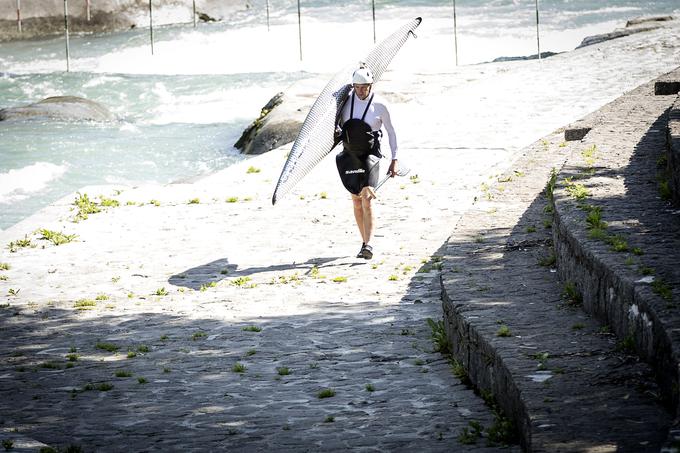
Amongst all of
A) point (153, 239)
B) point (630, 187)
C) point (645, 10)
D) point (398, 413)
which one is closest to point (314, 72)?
point (645, 10)

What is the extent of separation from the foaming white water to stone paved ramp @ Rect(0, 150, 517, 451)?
15.3 feet

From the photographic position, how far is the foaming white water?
17.1 metres

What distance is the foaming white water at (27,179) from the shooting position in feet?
56.1

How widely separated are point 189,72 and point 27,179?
992 cm

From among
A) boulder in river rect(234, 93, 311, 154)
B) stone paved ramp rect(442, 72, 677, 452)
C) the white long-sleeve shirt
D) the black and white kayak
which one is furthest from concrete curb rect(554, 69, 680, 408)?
boulder in river rect(234, 93, 311, 154)

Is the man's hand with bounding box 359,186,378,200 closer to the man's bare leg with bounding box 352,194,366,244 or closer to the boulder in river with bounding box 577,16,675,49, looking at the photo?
the man's bare leg with bounding box 352,194,366,244

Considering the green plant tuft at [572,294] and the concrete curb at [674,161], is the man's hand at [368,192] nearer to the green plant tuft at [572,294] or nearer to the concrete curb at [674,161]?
the concrete curb at [674,161]

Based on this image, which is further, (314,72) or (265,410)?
(314,72)

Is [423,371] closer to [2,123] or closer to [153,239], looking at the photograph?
[153,239]

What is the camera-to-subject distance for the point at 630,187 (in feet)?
24.3

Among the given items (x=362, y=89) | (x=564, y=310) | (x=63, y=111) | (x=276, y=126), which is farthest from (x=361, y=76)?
(x=63, y=111)

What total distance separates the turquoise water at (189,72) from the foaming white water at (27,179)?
19mm

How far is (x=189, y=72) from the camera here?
27.3 m

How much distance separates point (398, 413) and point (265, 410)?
69 cm
